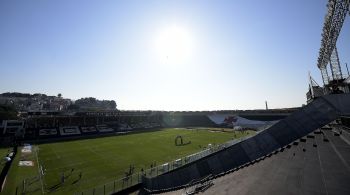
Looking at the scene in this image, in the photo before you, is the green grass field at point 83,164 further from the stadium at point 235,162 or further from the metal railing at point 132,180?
the metal railing at point 132,180

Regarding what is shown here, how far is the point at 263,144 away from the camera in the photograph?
26406 millimetres

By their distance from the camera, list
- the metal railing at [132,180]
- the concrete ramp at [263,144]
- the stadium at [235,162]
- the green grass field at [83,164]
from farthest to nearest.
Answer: the green grass field at [83,164] < the metal railing at [132,180] < the concrete ramp at [263,144] < the stadium at [235,162]

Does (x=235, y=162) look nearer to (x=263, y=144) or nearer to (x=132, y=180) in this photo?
(x=263, y=144)

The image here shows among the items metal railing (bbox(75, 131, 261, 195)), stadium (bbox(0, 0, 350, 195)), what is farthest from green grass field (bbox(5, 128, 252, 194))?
metal railing (bbox(75, 131, 261, 195))

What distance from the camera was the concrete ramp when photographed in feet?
79.9

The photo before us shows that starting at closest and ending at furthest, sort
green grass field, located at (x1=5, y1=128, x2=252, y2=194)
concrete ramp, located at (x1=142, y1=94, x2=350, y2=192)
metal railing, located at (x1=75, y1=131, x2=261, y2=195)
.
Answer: concrete ramp, located at (x1=142, y1=94, x2=350, y2=192) < metal railing, located at (x1=75, y1=131, x2=261, y2=195) < green grass field, located at (x1=5, y1=128, x2=252, y2=194)

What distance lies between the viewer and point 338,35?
113ft

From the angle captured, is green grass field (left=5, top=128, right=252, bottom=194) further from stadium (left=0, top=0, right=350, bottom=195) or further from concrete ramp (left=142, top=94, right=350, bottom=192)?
concrete ramp (left=142, top=94, right=350, bottom=192)

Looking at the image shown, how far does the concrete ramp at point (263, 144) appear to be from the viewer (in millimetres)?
24359

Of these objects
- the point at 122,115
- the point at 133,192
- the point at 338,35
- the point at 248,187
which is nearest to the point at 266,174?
the point at 248,187

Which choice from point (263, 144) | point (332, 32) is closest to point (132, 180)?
point (263, 144)

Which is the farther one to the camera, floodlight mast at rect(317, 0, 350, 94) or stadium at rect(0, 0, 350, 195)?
floodlight mast at rect(317, 0, 350, 94)

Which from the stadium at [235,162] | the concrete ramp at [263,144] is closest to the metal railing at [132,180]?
the stadium at [235,162]

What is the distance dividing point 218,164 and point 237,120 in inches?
3040
